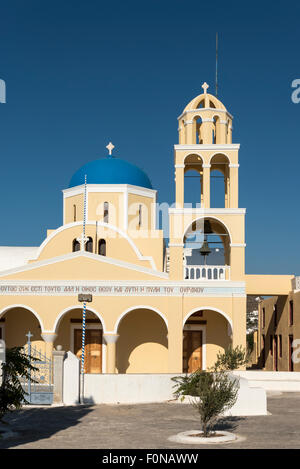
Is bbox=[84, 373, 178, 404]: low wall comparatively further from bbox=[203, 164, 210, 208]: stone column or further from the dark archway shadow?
bbox=[203, 164, 210, 208]: stone column

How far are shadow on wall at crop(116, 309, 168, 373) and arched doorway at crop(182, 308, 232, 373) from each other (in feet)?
3.01

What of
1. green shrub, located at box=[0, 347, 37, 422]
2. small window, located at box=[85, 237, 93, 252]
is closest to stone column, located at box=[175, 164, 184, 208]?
small window, located at box=[85, 237, 93, 252]

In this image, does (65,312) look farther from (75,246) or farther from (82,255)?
(75,246)

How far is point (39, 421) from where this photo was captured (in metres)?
15.9

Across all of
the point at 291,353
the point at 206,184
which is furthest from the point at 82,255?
the point at 291,353

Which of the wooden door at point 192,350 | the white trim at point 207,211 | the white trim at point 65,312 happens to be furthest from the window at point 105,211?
the wooden door at point 192,350

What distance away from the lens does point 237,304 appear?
80.2ft

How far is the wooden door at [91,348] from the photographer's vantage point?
26266 millimetres

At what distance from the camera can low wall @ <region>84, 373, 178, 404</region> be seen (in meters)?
19.6

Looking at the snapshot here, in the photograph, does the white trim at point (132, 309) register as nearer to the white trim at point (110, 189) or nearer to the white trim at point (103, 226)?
the white trim at point (103, 226)

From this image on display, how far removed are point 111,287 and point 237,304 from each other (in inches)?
195

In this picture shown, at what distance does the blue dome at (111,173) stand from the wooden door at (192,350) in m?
8.71
